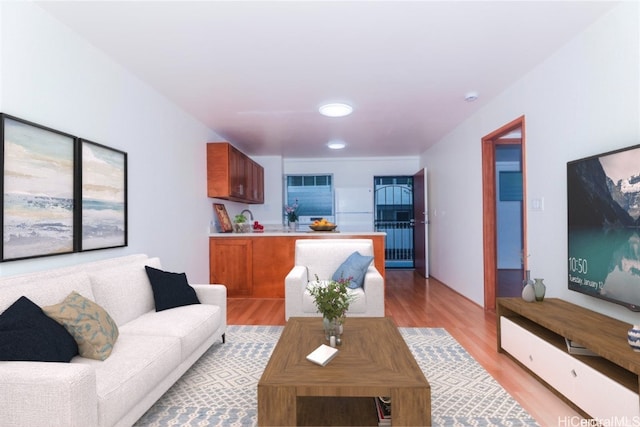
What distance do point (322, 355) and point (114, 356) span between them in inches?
43.9

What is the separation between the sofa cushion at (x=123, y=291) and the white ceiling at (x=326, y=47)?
169 centimetres

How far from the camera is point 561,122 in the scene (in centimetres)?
263

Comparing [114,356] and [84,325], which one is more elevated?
[84,325]

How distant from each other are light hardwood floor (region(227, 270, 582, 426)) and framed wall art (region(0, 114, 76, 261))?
200cm

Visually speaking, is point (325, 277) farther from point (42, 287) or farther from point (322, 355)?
point (42, 287)

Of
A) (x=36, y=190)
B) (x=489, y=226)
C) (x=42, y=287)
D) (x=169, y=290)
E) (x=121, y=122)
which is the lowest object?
(x=169, y=290)

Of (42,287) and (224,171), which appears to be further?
(224,171)

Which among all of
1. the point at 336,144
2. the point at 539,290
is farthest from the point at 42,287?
the point at 336,144

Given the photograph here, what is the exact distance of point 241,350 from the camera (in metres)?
Answer: 2.86

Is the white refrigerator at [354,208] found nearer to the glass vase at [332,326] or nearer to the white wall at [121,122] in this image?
the white wall at [121,122]

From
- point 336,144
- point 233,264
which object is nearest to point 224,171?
point 233,264

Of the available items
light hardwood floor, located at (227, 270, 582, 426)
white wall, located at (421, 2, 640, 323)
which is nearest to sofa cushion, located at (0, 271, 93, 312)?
light hardwood floor, located at (227, 270, 582, 426)

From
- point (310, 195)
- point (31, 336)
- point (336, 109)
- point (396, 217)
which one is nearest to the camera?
point (31, 336)

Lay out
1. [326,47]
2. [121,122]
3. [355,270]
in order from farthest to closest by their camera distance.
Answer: [355,270]
[121,122]
[326,47]
